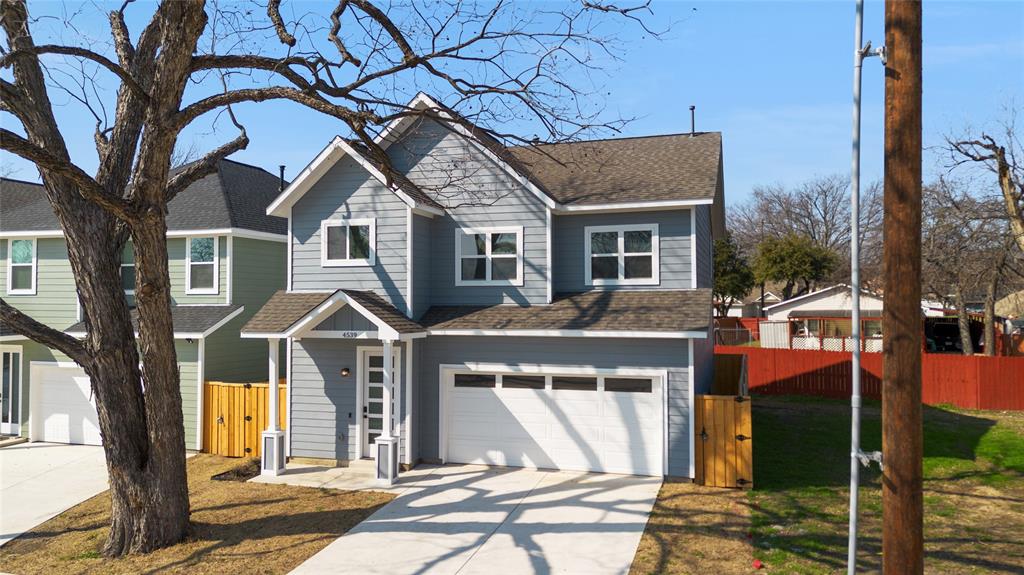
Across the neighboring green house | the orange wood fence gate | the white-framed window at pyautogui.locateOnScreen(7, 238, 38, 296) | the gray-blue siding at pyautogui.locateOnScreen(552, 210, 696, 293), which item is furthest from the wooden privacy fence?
the orange wood fence gate

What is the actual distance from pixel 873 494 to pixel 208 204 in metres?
15.7

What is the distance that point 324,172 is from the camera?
1348cm

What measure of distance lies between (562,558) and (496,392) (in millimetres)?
4781

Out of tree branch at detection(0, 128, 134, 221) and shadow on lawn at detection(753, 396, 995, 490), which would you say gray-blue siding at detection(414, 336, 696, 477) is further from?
tree branch at detection(0, 128, 134, 221)

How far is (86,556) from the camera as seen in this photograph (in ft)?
29.0

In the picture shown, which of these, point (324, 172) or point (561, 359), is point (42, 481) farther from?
point (561, 359)

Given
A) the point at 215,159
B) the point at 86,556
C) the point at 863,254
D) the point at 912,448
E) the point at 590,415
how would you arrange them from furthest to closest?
the point at 863,254
the point at 590,415
the point at 215,159
the point at 86,556
the point at 912,448

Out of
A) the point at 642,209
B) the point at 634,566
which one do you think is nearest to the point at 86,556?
the point at 634,566

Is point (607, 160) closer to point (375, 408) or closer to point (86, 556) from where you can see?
point (375, 408)

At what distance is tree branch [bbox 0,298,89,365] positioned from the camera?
8539 mm

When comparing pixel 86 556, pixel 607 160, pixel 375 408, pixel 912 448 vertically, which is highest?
pixel 607 160

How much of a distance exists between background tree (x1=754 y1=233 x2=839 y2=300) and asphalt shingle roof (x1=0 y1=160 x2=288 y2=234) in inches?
1226

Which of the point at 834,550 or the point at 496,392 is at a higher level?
the point at 496,392

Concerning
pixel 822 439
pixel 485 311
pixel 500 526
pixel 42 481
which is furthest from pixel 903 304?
pixel 42 481
